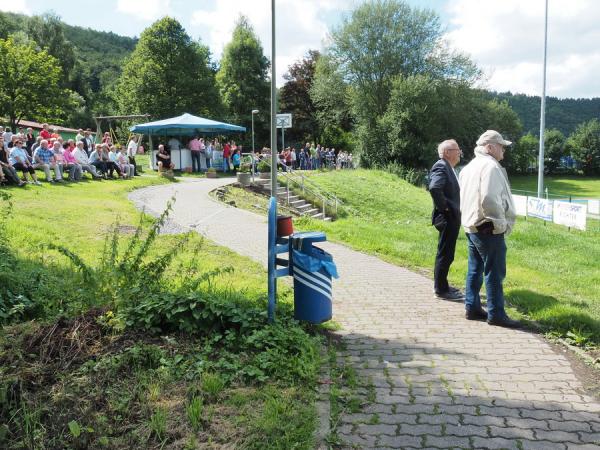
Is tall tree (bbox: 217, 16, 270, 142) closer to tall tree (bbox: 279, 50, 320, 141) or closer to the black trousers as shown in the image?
tall tree (bbox: 279, 50, 320, 141)

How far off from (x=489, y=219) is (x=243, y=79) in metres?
55.0

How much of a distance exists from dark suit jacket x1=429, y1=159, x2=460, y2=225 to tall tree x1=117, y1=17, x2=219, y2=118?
44.1m

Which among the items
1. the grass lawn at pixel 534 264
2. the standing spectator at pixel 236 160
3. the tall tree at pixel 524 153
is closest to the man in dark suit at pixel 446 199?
the grass lawn at pixel 534 264

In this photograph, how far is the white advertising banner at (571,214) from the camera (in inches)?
752

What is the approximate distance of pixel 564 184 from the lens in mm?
70875

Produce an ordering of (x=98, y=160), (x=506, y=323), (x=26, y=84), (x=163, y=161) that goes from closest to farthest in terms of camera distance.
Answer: (x=506, y=323)
(x=98, y=160)
(x=163, y=161)
(x=26, y=84)

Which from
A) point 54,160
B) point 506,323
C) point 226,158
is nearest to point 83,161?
point 54,160

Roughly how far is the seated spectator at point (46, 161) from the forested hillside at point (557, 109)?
369 feet

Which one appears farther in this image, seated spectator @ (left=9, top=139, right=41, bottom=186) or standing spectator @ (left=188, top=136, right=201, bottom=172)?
A: standing spectator @ (left=188, top=136, right=201, bottom=172)

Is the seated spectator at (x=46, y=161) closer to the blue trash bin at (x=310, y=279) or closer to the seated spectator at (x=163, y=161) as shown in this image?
the seated spectator at (x=163, y=161)

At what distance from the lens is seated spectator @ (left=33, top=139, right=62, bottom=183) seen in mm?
16172

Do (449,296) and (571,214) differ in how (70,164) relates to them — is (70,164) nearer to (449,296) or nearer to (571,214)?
(449,296)

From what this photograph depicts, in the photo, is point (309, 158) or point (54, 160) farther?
point (309, 158)

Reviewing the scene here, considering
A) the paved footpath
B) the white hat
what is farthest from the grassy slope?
the white hat
